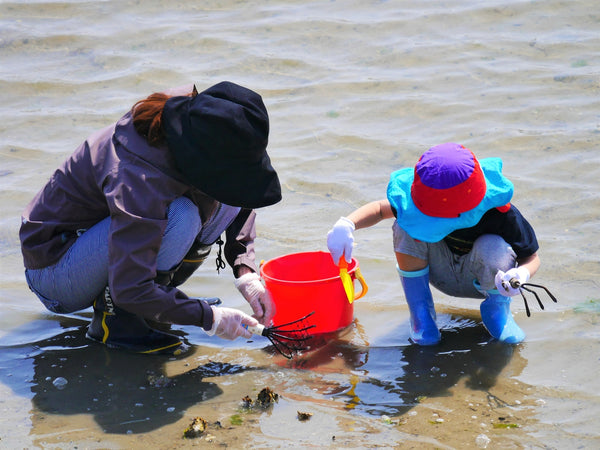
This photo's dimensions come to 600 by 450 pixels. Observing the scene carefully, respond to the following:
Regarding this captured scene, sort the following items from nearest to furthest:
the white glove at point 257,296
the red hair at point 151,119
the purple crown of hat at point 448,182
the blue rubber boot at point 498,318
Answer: the red hair at point 151,119 < the purple crown of hat at point 448,182 < the blue rubber boot at point 498,318 < the white glove at point 257,296

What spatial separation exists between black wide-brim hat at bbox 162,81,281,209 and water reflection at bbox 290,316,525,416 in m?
0.75

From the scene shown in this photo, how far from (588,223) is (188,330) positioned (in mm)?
2107

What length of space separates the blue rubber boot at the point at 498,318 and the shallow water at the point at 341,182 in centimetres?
5

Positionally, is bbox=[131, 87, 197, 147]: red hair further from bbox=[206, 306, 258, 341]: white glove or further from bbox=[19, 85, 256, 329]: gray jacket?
bbox=[206, 306, 258, 341]: white glove

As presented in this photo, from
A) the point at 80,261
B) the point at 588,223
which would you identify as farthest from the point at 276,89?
the point at 80,261

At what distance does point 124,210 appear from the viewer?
269 cm

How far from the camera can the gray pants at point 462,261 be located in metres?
3.05

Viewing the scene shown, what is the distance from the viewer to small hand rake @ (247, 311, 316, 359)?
3.02 m

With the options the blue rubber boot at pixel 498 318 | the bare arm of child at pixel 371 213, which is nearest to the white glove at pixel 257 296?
the bare arm of child at pixel 371 213

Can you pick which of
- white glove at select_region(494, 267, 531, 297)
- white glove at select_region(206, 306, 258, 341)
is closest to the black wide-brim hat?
white glove at select_region(206, 306, 258, 341)

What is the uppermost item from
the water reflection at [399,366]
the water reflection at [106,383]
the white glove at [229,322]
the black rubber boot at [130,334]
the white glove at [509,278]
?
the white glove at [509,278]

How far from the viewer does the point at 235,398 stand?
9.20 feet

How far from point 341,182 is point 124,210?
87.6 inches

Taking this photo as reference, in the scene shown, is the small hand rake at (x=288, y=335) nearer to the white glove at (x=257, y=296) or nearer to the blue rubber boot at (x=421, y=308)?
the white glove at (x=257, y=296)
